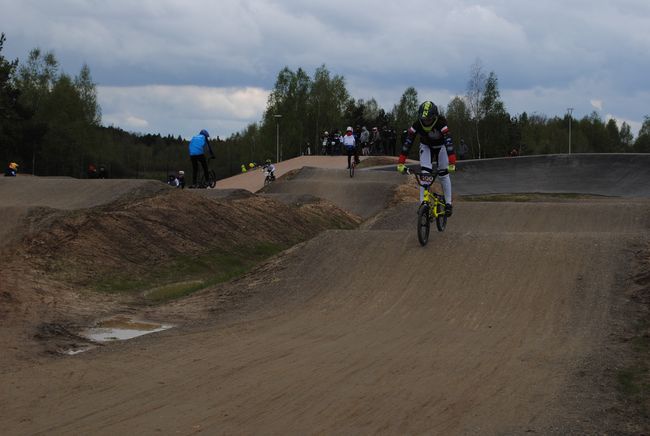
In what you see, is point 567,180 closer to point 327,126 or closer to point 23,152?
point 23,152

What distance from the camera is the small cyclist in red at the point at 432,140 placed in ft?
45.6

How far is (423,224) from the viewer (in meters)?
14.2

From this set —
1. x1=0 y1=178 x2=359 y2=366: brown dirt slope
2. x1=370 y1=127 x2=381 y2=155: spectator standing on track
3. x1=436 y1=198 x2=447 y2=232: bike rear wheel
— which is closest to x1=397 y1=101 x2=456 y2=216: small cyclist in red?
x1=436 y1=198 x2=447 y2=232: bike rear wheel

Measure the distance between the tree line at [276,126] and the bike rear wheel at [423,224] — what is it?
56.4 meters

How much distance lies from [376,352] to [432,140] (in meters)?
6.32

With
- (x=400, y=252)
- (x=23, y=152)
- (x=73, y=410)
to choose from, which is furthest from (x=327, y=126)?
(x=73, y=410)

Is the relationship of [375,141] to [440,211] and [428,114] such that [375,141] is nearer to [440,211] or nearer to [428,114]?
[440,211]

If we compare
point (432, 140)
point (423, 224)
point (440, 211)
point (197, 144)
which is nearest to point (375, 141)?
point (197, 144)

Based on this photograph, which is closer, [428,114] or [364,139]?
[428,114]

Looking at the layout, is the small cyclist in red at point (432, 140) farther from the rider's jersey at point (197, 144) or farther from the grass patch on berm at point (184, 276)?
the rider's jersey at point (197, 144)

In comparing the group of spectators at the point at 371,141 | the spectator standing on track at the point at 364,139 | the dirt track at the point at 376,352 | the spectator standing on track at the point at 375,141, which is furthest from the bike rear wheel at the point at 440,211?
the spectator standing on track at the point at 375,141

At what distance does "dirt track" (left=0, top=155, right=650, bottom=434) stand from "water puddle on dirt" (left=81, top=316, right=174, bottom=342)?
78 centimetres

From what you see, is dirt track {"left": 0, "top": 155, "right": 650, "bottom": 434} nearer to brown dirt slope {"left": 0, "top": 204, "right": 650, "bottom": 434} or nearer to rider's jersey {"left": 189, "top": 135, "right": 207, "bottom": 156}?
brown dirt slope {"left": 0, "top": 204, "right": 650, "bottom": 434}

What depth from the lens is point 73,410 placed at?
6.73m
